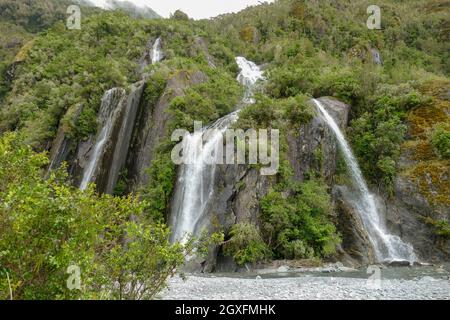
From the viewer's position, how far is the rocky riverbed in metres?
12.8

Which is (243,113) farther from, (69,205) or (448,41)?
(448,41)

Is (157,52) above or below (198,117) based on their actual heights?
above

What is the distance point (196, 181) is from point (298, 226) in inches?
271

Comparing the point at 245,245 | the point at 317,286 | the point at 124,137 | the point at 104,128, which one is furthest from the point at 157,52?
the point at 317,286

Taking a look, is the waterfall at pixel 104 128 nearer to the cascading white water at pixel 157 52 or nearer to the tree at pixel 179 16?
the cascading white water at pixel 157 52

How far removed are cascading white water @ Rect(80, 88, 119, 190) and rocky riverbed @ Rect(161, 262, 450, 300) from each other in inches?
643

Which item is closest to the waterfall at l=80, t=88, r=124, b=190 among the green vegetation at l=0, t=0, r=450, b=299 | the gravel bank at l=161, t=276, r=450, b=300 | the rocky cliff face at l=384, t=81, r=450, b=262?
the green vegetation at l=0, t=0, r=450, b=299

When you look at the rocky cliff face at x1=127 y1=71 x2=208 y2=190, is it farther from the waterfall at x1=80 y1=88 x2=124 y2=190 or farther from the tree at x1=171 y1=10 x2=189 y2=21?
the tree at x1=171 y1=10 x2=189 y2=21

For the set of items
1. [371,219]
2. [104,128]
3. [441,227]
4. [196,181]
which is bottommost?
[441,227]

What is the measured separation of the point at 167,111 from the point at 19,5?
83.6 meters

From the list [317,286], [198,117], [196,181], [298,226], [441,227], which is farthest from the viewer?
[198,117]

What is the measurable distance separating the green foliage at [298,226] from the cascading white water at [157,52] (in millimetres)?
29984

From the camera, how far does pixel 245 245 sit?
21109 mm

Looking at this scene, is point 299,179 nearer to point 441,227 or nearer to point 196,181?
point 196,181
